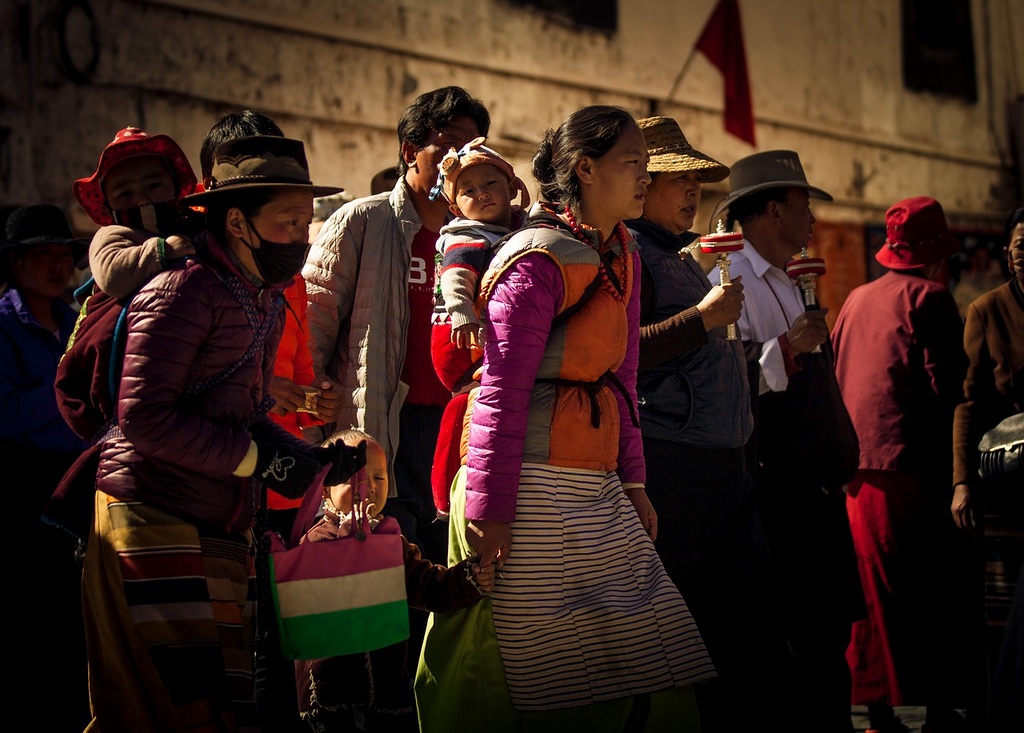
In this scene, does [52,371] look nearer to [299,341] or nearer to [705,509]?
[299,341]

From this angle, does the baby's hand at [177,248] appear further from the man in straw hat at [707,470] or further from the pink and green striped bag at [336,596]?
the man in straw hat at [707,470]

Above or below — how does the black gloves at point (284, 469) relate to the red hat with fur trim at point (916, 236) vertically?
below

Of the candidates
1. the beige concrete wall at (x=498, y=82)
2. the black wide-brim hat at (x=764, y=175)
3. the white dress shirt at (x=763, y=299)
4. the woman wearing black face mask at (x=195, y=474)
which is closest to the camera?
the woman wearing black face mask at (x=195, y=474)

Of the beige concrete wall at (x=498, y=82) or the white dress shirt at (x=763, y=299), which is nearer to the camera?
the white dress shirt at (x=763, y=299)

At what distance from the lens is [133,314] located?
3.49 metres

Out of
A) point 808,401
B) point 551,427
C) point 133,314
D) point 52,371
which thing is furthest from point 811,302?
point 52,371

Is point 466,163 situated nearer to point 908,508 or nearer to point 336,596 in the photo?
point 336,596

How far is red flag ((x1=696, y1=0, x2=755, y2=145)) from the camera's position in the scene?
1436 centimetres

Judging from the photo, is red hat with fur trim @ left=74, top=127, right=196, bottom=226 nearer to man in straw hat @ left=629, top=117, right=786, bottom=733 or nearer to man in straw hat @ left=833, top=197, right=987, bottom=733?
man in straw hat @ left=629, top=117, right=786, bottom=733

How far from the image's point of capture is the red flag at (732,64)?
47.1 ft

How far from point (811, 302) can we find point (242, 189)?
2.75 m

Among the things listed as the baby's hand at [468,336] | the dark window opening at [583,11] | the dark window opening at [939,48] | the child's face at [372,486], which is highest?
the dark window opening at [939,48]

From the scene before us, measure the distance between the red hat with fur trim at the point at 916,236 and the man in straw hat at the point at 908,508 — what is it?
0.67 feet

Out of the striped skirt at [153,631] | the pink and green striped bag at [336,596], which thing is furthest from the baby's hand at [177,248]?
the pink and green striped bag at [336,596]
